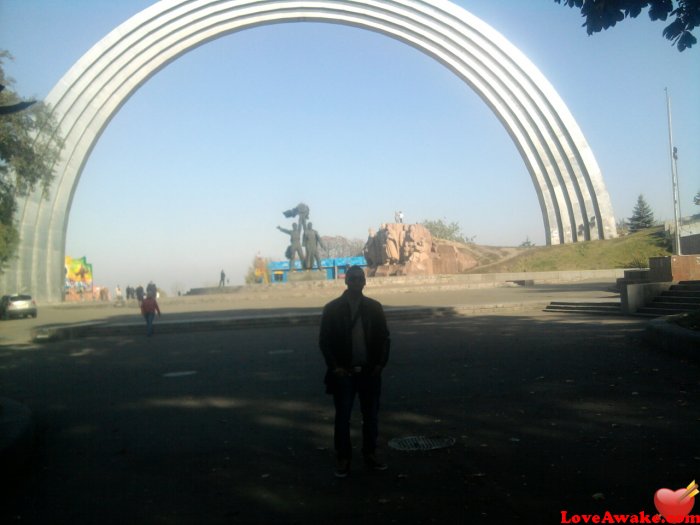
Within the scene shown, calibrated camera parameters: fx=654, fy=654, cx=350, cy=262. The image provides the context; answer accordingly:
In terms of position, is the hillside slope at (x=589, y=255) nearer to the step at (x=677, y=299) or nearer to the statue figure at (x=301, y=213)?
the statue figure at (x=301, y=213)

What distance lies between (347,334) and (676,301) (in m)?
14.5

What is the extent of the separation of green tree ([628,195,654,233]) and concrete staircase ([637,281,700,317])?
55148 mm

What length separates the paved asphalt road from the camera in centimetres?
422

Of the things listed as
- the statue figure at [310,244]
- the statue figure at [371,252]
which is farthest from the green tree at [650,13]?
the statue figure at [371,252]

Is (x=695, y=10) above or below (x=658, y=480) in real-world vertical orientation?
above

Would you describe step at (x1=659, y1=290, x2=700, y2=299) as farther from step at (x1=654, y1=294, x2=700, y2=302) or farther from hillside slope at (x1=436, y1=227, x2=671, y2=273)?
hillside slope at (x1=436, y1=227, x2=671, y2=273)

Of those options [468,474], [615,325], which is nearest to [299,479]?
[468,474]

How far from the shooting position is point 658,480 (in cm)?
435

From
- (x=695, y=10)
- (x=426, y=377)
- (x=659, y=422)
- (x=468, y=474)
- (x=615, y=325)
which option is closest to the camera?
(x=468, y=474)

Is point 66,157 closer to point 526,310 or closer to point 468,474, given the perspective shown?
point 526,310

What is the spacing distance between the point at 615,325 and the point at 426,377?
785cm

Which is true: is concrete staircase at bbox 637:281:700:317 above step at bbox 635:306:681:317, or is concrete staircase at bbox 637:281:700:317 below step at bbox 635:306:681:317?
above

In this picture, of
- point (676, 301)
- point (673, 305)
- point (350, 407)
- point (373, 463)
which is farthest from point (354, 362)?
point (676, 301)

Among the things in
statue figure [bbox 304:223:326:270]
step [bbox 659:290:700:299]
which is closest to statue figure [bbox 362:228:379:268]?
statue figure [bbox 304:223:326:270]
